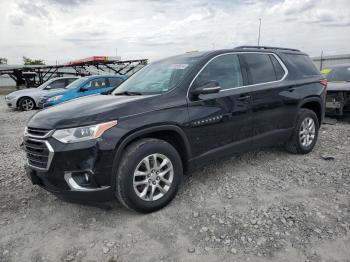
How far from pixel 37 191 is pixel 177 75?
2362mm

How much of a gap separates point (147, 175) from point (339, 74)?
7111mm

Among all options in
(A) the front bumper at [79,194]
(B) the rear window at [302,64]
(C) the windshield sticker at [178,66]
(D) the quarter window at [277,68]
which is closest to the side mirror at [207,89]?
(C) the windshield sticker at [178,66]

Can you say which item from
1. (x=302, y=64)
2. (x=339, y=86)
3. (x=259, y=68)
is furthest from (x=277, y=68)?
(x=339, y=86)

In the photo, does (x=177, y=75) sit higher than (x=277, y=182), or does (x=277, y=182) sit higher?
(x=177, y=75)

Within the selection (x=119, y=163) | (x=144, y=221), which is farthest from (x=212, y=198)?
(x=119, y=163)

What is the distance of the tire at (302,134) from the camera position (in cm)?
479

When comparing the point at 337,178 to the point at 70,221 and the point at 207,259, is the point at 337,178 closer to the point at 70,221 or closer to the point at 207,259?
the point at 207,259

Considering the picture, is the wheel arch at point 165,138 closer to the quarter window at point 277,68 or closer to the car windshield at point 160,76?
the car windshield at point 160,76

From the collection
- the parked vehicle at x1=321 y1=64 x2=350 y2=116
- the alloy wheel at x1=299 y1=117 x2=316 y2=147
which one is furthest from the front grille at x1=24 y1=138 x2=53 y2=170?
the parked vehicle at x1=321 y1=64 x2=350 y2=116

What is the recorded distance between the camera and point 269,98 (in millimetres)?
4219

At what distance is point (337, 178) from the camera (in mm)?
4035

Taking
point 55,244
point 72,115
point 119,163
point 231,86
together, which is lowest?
point 55,244

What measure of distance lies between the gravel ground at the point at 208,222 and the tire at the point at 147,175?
17 cm

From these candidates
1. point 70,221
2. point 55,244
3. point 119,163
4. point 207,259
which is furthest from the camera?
point 70,221
